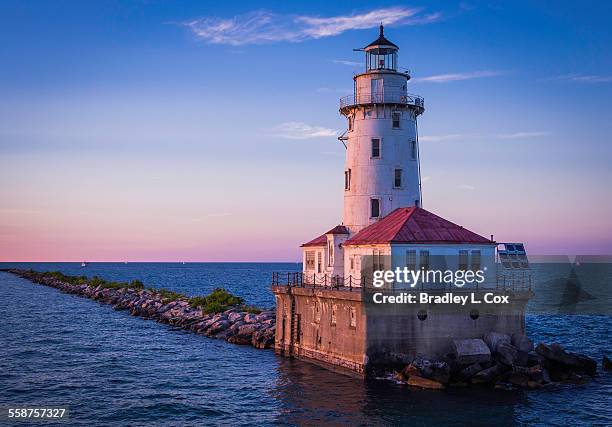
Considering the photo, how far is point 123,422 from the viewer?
2800 cm

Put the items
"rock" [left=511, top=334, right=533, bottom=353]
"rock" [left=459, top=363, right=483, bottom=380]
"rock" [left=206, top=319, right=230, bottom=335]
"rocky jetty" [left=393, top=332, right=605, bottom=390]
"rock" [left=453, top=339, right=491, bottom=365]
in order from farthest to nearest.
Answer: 1. "rock" [left=206, top=319, right=230, bottom=335]
2. "rock" [left=511, top=334, right=533, bottom=353]
3. "rock" [left=453, top=339, right=491, bottom=365]
4. "rock" [left=459, top=363, right=483, bottom=380]
5. "rocky jetty" [left=393, top=332, right=605, bottom=390]

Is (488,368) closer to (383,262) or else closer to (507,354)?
(507,354)

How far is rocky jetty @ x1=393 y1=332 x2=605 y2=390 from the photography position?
3206cm

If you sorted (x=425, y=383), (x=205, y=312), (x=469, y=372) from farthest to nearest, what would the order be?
(x=205, y=312) < (x=469, y=372) < (x=425, y=383)

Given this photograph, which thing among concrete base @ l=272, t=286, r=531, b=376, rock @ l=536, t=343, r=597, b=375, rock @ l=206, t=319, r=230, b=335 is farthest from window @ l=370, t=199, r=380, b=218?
rock @ l=206, t=319, r=230, b=335

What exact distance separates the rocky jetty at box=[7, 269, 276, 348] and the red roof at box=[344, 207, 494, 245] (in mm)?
13010

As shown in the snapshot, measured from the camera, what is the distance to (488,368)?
107 ft

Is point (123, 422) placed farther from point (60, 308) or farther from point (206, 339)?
point (60, 308)

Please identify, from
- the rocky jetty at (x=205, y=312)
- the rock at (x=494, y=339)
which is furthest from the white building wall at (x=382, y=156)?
the rock at (x=494, y=339)

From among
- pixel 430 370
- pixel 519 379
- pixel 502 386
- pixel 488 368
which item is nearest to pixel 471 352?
pixel 488 368

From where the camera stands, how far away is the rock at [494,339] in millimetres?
33406

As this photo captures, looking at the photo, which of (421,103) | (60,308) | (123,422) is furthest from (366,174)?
(60,308)

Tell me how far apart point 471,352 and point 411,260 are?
5221mm

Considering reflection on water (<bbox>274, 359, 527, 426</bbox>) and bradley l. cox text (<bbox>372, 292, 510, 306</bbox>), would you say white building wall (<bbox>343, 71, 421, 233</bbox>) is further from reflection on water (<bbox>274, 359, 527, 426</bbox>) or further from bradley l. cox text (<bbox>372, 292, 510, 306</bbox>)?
reflection on water (<bbox>274, 359, 527, 426</bbox>)
